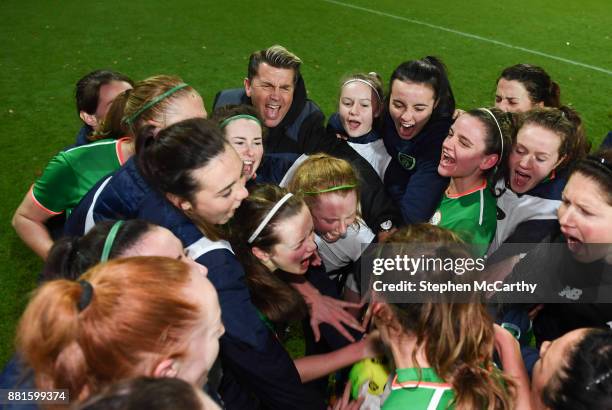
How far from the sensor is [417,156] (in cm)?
362

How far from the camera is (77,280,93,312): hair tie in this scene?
142 centimetres

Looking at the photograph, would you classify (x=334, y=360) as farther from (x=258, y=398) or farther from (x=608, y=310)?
(x=608, y=310)

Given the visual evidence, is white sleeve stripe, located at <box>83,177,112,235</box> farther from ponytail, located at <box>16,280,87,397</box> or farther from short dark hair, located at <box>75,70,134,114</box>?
short dark hair, located at <box>75,70,134,114</box>

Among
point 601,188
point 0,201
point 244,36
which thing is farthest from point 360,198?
point 244,36

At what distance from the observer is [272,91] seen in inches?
163

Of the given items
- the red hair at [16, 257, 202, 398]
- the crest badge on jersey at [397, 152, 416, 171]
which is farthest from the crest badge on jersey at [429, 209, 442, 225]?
the red hair at [16, 257, 202, 398]

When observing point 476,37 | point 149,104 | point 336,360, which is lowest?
point 336,360

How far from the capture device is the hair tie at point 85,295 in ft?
4.66

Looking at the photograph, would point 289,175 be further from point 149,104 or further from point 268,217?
point 149,104

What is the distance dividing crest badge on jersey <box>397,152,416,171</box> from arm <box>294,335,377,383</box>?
151cm

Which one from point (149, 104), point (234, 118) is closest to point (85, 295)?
point (149, 104)

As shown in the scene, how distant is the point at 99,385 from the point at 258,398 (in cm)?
107

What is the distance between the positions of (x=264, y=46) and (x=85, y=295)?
9.33 m

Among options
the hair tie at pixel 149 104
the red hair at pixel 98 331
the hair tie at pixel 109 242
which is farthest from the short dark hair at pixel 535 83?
the red hair at pixel 98 331
